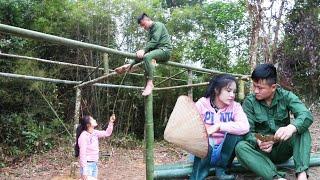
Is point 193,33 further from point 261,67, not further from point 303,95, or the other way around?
point 261,67

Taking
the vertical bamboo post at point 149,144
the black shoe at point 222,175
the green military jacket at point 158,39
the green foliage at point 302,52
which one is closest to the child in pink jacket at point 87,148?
the green military jacket at point 158,39

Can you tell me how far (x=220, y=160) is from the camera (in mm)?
2760

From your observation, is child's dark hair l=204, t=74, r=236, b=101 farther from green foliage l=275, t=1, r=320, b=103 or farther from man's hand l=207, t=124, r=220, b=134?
green foliage l=275, t=1, r=320, b=103

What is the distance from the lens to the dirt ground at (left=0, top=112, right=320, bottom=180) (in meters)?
6.31

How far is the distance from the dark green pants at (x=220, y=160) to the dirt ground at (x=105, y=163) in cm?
306

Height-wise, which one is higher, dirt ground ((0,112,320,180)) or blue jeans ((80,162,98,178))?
blue jeans ((80,162,98,178))

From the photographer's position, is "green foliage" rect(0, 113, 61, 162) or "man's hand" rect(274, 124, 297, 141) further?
A: "green foliage" rect(0, 113, 61, 162)

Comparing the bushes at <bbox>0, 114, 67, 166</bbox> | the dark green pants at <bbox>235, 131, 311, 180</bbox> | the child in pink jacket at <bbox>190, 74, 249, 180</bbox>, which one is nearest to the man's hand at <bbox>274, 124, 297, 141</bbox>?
the dark green pants at <bbox>235, 131, 311, 180</bbox>

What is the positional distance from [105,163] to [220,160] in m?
4.59

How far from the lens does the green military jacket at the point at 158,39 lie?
3875 millimetres

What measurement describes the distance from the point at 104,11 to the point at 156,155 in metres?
2.97

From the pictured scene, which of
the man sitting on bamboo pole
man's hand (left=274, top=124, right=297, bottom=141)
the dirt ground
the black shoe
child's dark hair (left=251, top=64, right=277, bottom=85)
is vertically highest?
the man sitting on bamboo pole

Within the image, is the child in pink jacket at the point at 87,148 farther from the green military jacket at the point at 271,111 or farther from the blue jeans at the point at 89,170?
the green military jacket at the point at 271,111

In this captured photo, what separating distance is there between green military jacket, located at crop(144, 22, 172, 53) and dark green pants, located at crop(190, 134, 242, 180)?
1.32 m
